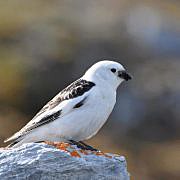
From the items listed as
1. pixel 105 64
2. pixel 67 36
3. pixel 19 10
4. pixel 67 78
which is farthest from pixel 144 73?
pixel 105 64

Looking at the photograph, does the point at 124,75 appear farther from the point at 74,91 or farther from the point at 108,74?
the point at 74,91

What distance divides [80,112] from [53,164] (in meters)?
1.55

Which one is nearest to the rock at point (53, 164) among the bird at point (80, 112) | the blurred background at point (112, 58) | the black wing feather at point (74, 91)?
the bird at point (80, 112)

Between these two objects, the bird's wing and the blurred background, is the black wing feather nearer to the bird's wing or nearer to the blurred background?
the bird's wing

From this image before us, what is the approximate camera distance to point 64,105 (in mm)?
10953

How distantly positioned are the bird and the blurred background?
8.88m

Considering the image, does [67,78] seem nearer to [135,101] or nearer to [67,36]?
[135,101]

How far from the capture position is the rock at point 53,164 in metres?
9.19

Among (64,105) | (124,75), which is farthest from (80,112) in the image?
(124,75)

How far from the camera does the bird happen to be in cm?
1061

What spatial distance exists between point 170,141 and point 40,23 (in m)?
8.94

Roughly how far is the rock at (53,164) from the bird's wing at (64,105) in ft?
4.29

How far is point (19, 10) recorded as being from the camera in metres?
33.8

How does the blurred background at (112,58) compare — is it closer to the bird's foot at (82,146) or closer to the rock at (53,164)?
the bird's foot at (82,146)
